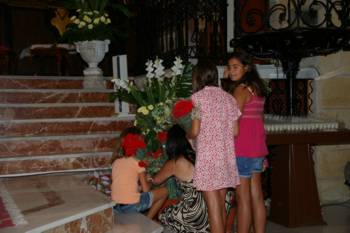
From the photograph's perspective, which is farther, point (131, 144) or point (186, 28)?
point (186, 28)

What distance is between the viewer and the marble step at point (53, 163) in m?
4.76

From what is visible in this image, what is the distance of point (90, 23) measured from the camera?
253 inches

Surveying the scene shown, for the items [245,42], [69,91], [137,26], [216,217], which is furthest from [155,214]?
[137,26]

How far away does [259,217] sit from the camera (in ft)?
11.9

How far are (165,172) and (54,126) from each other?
7.35ft

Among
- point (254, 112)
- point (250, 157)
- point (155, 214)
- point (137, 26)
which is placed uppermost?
point (137, 26)

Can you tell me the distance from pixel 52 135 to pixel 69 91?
33.2 inches

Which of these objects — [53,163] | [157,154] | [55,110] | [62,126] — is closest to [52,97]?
[55,110]

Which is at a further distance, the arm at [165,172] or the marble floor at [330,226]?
the marble floor at [330,226]

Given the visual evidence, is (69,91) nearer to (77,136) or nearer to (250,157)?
(77,136)

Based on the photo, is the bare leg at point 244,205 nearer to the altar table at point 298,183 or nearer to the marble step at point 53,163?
the altar table at point 298,183

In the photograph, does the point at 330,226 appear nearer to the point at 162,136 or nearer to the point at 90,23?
the point at 162,136

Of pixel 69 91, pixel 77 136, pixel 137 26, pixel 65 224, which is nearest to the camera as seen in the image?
pixel 65 224

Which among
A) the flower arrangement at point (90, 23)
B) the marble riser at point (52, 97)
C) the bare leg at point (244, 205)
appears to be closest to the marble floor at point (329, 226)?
the bare leg at point (244, 205)
